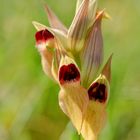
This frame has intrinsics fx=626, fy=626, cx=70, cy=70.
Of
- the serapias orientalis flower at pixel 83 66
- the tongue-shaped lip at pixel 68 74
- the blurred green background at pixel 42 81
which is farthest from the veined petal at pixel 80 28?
the blurred green background at pixel 42 81

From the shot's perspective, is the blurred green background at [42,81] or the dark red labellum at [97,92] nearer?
the dark red labellum at [97,92]

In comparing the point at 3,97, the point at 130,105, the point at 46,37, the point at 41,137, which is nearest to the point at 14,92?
the point at 3,97

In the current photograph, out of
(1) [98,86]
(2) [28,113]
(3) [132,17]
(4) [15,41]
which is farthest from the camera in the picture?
(3) [132,17]

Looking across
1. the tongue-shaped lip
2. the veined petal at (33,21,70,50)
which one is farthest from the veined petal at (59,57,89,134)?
the veined petal at (33,21,70,50)

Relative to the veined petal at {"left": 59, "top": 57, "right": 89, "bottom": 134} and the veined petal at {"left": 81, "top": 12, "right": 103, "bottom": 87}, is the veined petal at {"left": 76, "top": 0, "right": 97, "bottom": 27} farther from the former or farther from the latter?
the veined petal at {"left": 59, "top": 57, "right": 89, "bottom": 134}

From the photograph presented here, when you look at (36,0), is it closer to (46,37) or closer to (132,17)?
(132,17)

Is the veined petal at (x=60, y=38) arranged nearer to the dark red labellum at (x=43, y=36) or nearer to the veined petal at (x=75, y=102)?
the dark red labellum at (x=43, y=36)

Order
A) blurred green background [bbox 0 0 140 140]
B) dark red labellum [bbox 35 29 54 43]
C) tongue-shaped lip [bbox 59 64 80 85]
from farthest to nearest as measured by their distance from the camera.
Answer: blurred green background [bbox 0 0 140 140] < dark red labellum [bbox 35 29 54 43] < tongue-shaped lip [bbox 59 64 80 85]

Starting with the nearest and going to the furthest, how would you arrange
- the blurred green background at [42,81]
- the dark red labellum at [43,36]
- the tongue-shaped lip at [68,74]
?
1. the tongue-shaped lip at [68,74]
2. the dark red labellum at [43,36]
3. the blurred green background at [42,81]
